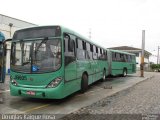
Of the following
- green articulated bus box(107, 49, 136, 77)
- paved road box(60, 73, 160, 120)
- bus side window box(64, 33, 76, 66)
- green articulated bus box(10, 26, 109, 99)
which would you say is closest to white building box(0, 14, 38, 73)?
green articulated bus box(107, 49, 136, 77)

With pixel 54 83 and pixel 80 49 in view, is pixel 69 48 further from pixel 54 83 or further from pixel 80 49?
pixel 80 49

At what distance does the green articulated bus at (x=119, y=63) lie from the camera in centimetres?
1916

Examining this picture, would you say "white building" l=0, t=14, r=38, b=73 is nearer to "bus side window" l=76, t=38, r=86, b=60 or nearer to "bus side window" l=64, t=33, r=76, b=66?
"bus side window" l=76, t=38, r=86, b=60

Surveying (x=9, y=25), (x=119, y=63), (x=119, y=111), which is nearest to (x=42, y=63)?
(x=119, y=111)

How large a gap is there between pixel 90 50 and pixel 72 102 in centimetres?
415

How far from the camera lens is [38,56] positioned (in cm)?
762

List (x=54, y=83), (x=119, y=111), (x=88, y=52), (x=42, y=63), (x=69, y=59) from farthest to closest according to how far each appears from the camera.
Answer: (x=88, y=52) → (x=69, y=59) → (x=42, y=63) → (x=54, y=83) → (x=119, y=111)

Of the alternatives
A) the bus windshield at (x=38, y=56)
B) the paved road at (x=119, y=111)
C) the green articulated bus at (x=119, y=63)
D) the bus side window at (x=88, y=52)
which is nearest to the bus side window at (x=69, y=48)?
the bus windshield at (x=38, y=56)

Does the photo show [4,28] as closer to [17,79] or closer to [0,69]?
[0,69]

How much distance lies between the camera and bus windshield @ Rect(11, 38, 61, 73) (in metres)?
7.48

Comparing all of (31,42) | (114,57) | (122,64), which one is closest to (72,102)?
(31,42)

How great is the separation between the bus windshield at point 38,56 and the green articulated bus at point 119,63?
11.4 meters

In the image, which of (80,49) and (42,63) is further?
(80,49)

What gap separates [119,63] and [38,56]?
14.6 metres
